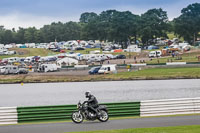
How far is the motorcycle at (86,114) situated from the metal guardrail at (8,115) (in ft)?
11.6

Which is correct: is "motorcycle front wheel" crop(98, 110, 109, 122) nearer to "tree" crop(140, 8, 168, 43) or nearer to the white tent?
the white tent

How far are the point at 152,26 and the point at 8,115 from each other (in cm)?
11031

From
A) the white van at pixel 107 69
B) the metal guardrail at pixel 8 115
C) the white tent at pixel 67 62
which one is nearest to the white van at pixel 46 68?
the white tent at pixel 67 62

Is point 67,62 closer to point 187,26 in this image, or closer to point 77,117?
point 187,26

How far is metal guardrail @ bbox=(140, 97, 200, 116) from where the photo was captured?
75.1 ft

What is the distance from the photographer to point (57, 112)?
888 inches

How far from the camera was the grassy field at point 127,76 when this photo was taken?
6456cm

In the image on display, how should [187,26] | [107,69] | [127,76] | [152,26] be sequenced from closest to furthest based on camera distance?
[127,76]
[107,69]
[187,26]
[152,26]

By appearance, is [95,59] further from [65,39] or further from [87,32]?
[65,39]

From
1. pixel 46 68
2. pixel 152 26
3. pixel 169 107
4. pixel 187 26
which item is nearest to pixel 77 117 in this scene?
pixel 169 107

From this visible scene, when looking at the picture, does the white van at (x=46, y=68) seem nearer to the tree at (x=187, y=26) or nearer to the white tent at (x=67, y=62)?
the white tent at (x=67, y=62)

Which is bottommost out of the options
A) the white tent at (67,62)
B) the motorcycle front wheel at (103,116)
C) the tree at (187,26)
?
the motorcycle front wheel at (103,116)

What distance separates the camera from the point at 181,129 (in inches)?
736

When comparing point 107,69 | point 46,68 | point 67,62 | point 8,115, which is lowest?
point 8,115
